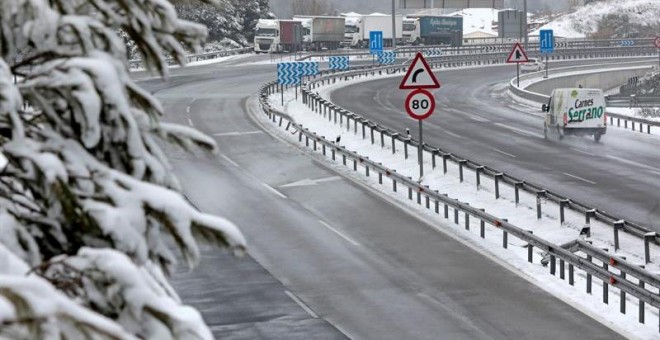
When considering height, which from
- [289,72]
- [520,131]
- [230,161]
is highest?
[289,72]

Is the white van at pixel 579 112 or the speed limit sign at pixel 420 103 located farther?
→ the white van at pixel 579 112

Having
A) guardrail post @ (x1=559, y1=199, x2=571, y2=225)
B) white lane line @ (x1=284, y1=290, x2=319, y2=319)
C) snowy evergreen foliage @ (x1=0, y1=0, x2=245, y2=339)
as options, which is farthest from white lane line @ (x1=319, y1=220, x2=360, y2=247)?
snowy evergreen foliage @ (x1=0, y1=0, x2=245, y2=339)

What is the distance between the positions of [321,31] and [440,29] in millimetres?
15070

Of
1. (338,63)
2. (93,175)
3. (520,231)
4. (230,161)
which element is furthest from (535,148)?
(93,175)

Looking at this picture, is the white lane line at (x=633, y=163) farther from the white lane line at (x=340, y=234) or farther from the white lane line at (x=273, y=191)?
the white lane line at (x=340, y=234)

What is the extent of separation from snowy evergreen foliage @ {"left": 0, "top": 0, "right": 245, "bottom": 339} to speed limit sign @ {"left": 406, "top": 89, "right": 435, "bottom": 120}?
20104 mm

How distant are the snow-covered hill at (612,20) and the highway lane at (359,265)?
117m

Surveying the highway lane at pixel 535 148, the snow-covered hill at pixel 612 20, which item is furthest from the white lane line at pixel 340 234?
the snow-covered hill at pixel 612 20

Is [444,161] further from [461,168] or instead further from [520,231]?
[520,231]

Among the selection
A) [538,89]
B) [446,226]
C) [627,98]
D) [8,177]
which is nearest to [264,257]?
[446,226]

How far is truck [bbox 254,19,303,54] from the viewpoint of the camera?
102 m

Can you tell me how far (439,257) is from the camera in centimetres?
2027

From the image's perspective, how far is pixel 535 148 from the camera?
38.8 meters

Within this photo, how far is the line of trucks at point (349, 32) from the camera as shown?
104562 millimetres
